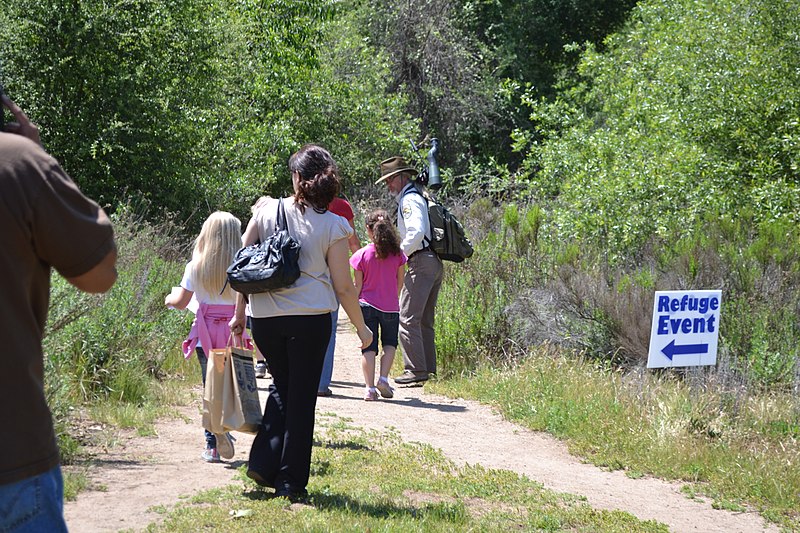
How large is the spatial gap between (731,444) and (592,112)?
59.7ft

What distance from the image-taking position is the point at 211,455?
6273mm

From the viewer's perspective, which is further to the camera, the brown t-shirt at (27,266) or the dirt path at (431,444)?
the dirt path at (431,444)

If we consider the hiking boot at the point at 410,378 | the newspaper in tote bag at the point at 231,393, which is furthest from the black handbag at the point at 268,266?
the hiking boot at the point at 410,378

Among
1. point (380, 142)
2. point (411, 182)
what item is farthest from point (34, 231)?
point (380, 142)

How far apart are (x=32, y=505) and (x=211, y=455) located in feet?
13.2

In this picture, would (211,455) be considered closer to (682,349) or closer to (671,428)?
(671,428)

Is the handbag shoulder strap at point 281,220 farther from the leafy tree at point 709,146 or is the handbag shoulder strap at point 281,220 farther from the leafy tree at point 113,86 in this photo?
the leafy tree at point 113,86

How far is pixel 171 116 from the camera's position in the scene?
1528cm

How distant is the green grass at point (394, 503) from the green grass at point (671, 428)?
1178mm

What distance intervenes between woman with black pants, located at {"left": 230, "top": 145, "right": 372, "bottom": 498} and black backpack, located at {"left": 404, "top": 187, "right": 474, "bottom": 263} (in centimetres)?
386

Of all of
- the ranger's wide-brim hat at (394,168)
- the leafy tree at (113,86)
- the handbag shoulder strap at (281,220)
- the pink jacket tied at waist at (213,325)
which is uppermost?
the leafy tree at (113,86)

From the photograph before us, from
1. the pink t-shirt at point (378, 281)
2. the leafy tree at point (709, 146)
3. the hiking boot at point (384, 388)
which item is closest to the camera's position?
the hiking boot at point (384, 388)

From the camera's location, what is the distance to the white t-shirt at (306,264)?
521cm

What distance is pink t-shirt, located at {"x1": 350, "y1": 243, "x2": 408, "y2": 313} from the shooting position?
909 cm
